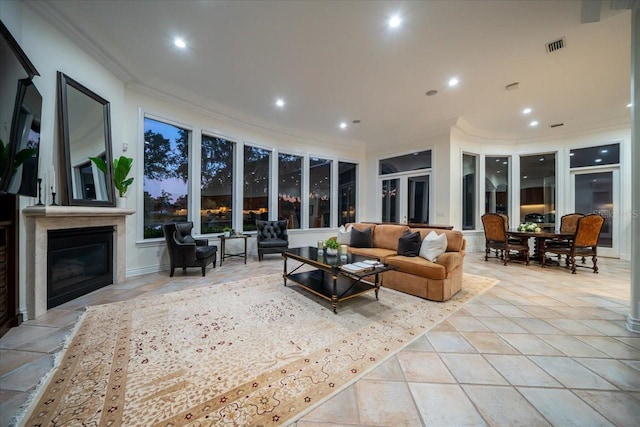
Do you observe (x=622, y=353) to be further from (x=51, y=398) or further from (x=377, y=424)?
(x=51, y=398)

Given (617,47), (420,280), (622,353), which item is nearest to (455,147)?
(617,47)

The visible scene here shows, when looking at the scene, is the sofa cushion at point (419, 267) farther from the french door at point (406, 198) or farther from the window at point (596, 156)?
the window at point (596, 156)

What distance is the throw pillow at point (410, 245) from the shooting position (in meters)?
3.47

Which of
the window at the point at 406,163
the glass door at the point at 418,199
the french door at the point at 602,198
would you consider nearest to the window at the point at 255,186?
the window at the point at 406,163

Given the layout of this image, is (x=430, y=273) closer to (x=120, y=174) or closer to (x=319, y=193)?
(x=120, y=174)

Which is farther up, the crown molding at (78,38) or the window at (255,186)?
the crown molding at (78,38)

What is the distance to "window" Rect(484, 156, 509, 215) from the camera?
6.71m

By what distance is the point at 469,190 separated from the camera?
6.53 meters

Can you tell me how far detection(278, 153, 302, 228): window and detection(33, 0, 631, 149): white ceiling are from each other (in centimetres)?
150

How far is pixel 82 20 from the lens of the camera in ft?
9.05

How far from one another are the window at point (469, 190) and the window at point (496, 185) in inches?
16.0

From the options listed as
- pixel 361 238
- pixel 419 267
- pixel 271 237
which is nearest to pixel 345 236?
pixel 361 238

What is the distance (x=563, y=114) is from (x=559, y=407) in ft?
21.6

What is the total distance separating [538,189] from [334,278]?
7428 mm
